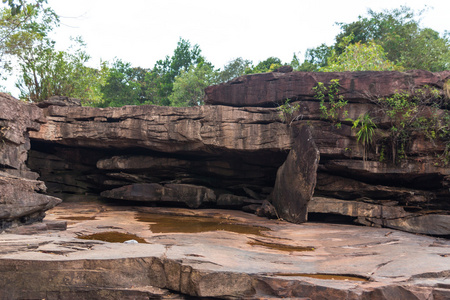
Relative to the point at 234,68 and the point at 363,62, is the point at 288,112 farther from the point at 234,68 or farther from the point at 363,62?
the point at 234,68

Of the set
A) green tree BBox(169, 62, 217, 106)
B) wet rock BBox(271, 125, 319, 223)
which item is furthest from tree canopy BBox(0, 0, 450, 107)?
wet rock BBox(271, 125, 319, 223)

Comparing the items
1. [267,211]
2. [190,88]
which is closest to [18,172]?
[267,211]

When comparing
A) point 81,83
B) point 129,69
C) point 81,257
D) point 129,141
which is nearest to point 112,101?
point 129,69

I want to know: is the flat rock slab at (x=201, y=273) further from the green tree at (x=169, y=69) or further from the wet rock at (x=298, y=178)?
the green tree at (x=169, y=69)

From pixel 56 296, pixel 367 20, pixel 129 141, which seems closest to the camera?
pixel 56 296

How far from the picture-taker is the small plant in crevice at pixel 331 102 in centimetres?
1060

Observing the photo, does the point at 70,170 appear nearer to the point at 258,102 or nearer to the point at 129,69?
the point at 258,102

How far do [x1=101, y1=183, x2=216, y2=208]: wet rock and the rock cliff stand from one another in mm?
36

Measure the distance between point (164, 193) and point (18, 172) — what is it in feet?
15.4

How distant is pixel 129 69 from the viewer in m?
33.5

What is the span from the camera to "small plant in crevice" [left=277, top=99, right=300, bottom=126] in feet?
35.3

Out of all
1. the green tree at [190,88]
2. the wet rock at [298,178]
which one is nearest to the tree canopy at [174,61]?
the green tree at [190,88]

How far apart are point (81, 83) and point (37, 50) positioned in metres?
2.16

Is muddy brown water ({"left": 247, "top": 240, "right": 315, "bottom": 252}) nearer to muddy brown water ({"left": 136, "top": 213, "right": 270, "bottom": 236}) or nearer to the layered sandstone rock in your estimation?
muddy brown water ({"left": 136, "top": 213, "right": 270, "bottom": 236})
